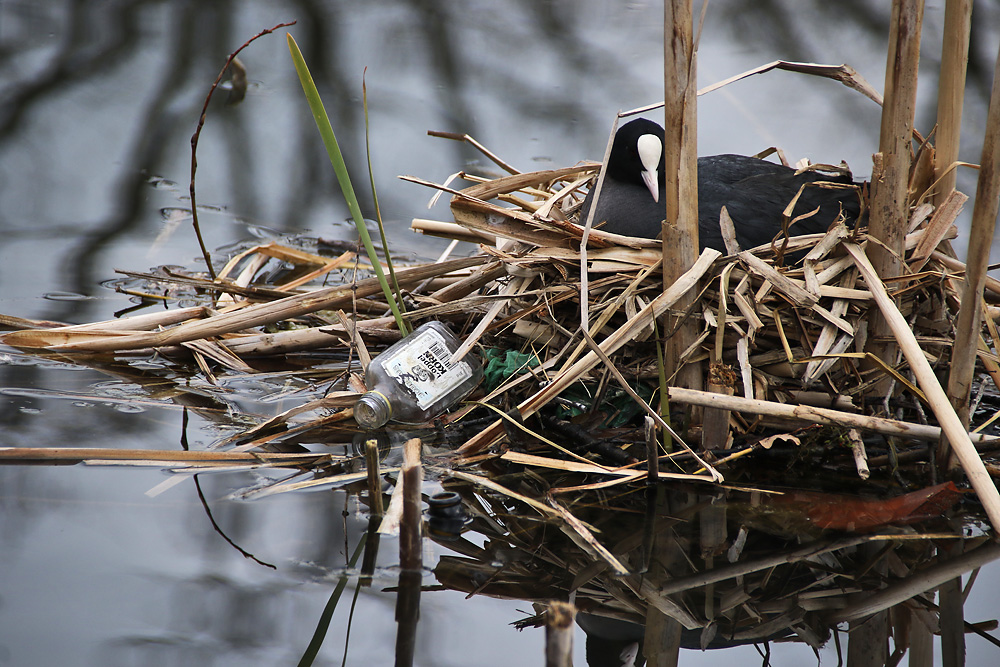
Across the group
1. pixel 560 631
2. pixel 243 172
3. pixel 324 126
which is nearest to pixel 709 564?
pixel 560 631

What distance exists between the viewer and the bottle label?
1.83 meters

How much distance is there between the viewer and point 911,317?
1764 mm

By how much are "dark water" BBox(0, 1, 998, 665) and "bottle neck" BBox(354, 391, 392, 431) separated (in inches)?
10.8

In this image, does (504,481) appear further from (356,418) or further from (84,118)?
(84,118)

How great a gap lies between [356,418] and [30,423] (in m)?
0.69

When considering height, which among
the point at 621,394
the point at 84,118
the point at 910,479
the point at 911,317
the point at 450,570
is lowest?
the point at 450,570

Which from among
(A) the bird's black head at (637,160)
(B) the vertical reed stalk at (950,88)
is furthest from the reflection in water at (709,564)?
(A) the bird's black head at (637,160)

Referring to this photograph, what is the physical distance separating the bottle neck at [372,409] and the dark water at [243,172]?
28 cm

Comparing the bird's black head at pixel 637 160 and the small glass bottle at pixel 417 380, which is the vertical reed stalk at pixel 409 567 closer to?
the small glass bottle at pixel 417 380

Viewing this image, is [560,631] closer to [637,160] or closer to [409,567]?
[409,567]

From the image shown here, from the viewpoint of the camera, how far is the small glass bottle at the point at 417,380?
181 centimetres

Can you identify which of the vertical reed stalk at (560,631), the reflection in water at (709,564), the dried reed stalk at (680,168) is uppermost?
the dried reed stalk at (680,168)

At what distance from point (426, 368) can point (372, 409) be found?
178 millimetres

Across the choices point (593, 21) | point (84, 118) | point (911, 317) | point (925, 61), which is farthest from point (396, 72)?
point (911, 317)
